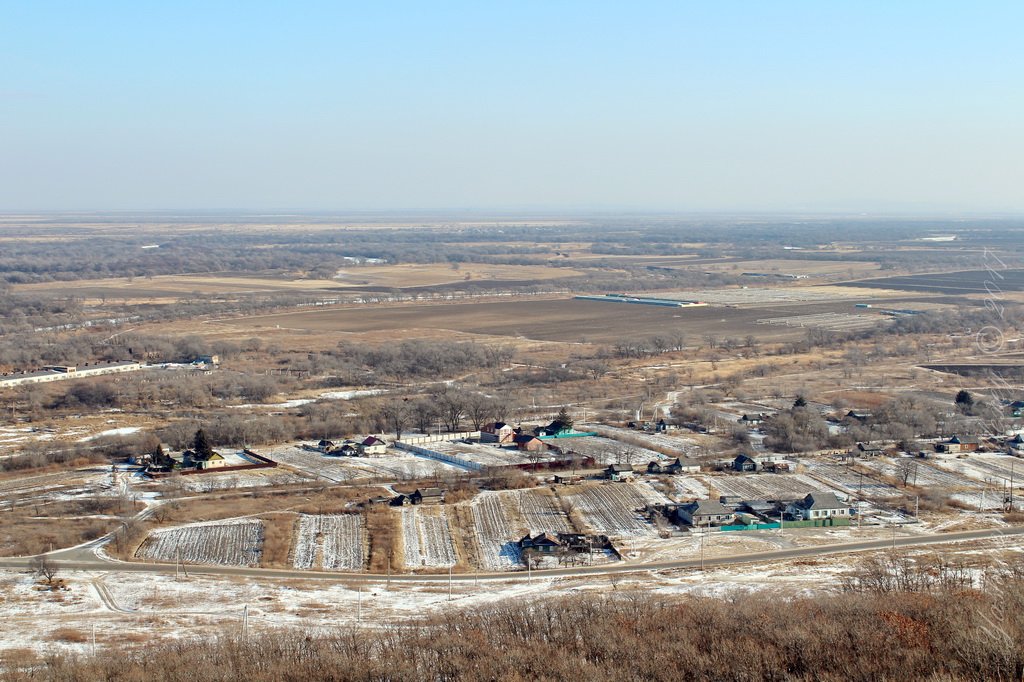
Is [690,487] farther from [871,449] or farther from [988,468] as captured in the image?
[988,468]

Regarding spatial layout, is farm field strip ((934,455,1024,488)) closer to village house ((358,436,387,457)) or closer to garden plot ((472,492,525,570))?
garden plot ((472,492,525,570))

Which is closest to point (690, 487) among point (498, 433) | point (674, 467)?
point (674, 467)

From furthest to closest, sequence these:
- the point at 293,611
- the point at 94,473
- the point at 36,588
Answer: the point at 94,473
the point at 36,588
the point at 293,611

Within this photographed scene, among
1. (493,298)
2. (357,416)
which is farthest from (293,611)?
(493,298)

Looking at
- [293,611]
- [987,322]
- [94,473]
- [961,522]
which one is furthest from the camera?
[987,322]

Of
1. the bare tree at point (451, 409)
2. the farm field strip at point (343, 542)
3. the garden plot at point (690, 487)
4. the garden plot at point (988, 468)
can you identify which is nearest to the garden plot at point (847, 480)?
the garden plot at point (988, 468)

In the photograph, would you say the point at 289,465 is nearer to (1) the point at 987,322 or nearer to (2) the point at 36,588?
(2) the point at 36,588
